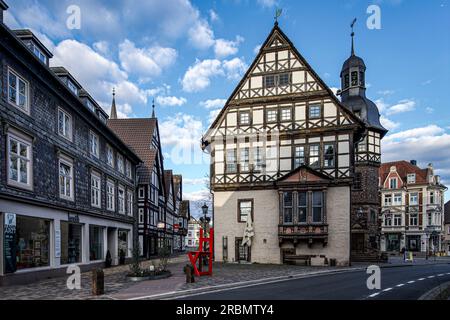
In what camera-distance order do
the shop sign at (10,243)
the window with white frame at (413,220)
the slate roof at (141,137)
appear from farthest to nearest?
1. the window with white frame at (413,220)
2. the slate roof at (141,137)
3. the shop sign at (10,243)

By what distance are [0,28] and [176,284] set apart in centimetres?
1133

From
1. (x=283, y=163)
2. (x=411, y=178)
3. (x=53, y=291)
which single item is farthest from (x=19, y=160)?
(x=411, y=178)

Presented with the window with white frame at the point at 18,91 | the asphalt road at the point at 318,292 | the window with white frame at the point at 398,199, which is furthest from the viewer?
the window with white frame at the point at 398,199

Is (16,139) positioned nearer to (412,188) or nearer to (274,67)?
(274,67)

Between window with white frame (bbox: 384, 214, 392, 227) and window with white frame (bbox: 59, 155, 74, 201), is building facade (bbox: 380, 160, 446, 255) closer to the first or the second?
window with white frame (bbox: 384, 214, 392, 227)

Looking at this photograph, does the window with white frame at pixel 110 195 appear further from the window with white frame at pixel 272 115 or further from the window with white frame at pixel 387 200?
the window with white frame at pixel 387 200

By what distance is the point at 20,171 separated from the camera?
14.9 metres

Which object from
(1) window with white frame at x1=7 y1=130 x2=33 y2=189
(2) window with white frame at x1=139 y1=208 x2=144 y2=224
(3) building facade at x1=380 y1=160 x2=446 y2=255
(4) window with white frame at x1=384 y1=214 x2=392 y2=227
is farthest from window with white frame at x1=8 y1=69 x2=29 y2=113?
(4) window with white frame at x1=384 y1=214 x2=392 y2=227

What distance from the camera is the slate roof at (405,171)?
58812 millimetres

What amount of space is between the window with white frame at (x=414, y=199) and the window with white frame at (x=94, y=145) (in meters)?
52.1

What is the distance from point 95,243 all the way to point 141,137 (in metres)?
17.1

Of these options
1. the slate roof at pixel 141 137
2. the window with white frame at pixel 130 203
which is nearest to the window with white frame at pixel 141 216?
the slate roof at pixel 141 137

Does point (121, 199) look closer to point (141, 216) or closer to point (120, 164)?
point (120, 164)
